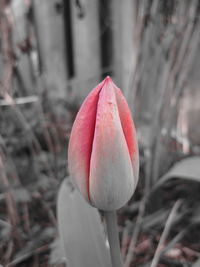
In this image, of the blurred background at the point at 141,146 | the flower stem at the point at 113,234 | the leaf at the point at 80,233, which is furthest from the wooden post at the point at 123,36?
the flower stem at the point at 113,234

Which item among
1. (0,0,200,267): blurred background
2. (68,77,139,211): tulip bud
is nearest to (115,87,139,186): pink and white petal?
(68,77,139,211): tulip bud

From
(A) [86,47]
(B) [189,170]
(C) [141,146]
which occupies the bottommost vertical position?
(C) [141,146]

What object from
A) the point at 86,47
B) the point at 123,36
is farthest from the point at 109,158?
the point at 86,47

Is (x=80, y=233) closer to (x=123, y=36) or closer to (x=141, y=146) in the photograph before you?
(x=141, y=146)

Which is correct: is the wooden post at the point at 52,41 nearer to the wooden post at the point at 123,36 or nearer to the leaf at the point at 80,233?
the wooden post at the point at 123,36

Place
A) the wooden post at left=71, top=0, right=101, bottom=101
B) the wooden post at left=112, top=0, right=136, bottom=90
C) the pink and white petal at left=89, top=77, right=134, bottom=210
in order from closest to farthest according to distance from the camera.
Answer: the pink and white petal at left=89, top=77, right=134, bottom=210
the wooden post at left=112, top=0, right=136, bottom=90
the wooden post at left=71, top=0, right=101, bottom=101

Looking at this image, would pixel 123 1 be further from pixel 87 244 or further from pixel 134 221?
pixel 87 244

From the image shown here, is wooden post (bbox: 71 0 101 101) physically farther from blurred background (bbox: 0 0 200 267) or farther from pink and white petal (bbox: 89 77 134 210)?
pink and white petal (bbox: 89 77 134 210)
